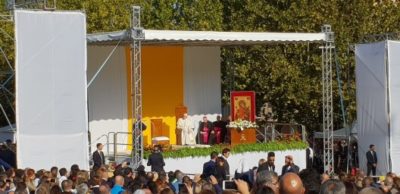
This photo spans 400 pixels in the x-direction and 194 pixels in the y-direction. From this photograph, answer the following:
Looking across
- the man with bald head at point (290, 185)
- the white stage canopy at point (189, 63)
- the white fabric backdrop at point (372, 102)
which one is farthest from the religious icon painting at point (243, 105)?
the man with bald head at point (290, 185)

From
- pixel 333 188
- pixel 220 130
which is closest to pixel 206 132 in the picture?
pixel 220 130

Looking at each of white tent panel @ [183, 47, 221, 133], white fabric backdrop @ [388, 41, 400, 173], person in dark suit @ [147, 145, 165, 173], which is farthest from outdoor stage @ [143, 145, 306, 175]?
white tent panel @ [183, 47, 221, 133]

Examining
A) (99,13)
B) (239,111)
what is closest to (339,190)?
(239,111)

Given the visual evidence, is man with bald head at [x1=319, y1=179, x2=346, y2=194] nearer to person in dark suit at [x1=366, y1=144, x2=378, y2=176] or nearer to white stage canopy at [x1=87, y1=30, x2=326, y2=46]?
white stage canopy at [x1=87, y1=30, x2=326, y2=46]

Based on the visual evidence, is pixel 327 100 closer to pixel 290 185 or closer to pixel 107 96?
pixel 107 96

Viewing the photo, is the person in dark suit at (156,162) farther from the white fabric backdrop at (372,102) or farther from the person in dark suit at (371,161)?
the white fabric backdrop at (372,102)

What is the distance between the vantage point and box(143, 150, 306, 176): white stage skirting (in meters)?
22.1

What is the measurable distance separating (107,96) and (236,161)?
170 inches

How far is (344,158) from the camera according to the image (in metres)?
27.1

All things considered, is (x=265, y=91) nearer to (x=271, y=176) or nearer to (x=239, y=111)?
(x=239, y=111)

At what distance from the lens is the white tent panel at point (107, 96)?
969 inches

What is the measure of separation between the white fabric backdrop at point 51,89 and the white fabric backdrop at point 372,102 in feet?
27.2

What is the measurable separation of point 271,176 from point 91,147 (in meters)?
17.9

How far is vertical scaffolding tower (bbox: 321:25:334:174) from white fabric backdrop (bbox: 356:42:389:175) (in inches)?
32.6
